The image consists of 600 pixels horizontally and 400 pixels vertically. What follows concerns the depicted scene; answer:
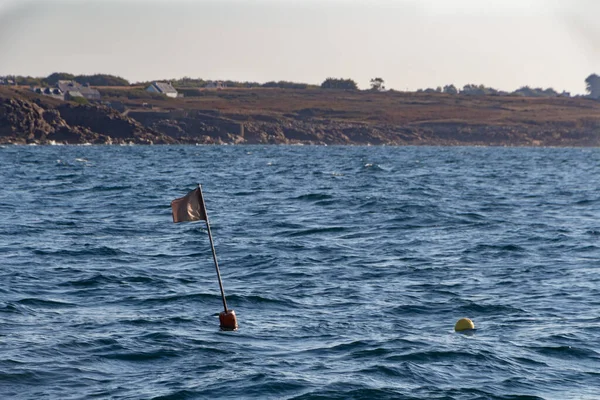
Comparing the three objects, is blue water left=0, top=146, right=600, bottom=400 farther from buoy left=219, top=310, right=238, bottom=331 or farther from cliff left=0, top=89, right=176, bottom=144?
cliff left=0, top=89, right=176, bottom=144

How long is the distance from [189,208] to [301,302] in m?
4.17

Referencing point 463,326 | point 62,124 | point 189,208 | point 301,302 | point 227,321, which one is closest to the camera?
point 227,321

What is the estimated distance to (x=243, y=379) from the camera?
49.0 ft

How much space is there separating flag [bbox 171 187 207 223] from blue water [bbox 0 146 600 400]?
2.21 metres

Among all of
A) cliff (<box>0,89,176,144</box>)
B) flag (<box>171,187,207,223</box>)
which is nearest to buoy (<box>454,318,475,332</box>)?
flag (<box>171,187,207,223</box>)

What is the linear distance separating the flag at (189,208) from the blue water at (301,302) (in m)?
2.21

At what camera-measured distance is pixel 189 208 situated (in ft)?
60.4

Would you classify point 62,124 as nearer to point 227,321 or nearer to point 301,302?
point 301,302

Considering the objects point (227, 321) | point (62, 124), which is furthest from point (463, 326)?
point (62, 124)

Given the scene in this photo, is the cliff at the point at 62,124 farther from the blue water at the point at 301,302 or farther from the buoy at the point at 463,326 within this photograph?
the buoy at the point at 463,326

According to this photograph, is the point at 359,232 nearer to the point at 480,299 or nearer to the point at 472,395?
the point at 480,299

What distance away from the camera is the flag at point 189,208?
18.3m

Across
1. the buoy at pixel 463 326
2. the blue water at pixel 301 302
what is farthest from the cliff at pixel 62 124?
the buoy at pixel 463 326

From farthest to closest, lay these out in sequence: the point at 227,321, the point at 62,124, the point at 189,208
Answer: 1. the point at 62,124
2. the point at 189,208
3. the point at 227,321
